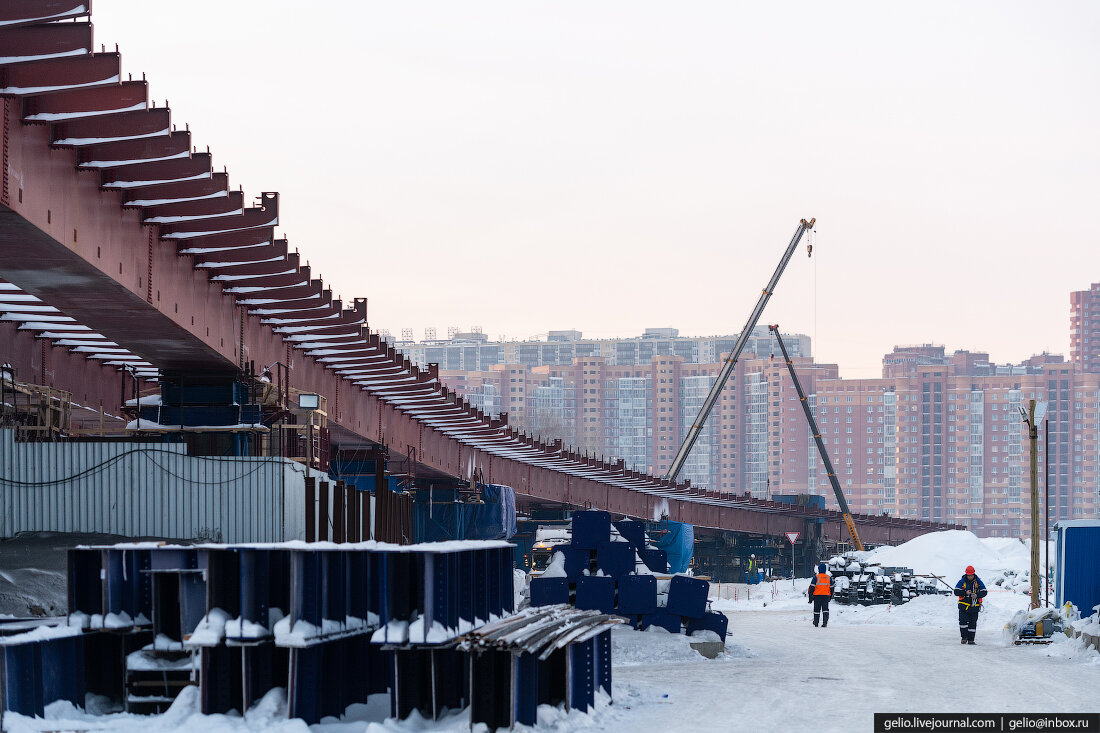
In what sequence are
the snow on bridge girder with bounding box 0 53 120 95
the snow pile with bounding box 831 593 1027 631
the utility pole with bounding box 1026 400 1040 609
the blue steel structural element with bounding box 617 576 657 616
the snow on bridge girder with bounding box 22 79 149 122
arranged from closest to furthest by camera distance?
the snow on bridge girder with bounding box 0 53 120 95
the snow on bridge girder with bounding box 22 79 149 122
the blue steel structural element with bounding box 617 576 657 616
the utility pole with bounding box 1026 400 1040 609
the snow pile with bounding box 831 593 1027 631

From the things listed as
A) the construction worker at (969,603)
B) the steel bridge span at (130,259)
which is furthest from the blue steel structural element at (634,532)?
the steel bridge span at (130,259)

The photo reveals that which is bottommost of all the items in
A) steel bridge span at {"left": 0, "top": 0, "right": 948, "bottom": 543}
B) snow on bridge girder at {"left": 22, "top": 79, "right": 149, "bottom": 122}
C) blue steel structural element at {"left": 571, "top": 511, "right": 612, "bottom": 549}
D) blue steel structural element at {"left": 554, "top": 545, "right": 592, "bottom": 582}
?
blue steel structural element at {"left": 554, "top": 545, "right": 592, "bottom": 582}

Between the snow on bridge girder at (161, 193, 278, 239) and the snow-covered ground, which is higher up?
the snow on bridge girder at (161, 193, 278, 239)

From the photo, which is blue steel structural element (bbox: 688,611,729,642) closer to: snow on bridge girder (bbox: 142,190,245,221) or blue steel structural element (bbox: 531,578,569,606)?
blue steel structural element (bbox: 531,578,569,606)

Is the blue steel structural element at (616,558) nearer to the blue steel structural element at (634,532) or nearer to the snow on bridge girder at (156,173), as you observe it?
the blue steel structural element at (634,532)

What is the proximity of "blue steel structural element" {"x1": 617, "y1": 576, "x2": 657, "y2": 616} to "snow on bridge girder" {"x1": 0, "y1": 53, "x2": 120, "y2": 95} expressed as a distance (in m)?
14.9

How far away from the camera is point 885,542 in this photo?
96312mm

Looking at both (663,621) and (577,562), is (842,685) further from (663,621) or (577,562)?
(577,562)

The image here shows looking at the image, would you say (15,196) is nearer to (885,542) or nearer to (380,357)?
(380,357)

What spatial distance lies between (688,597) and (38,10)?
16.8 m

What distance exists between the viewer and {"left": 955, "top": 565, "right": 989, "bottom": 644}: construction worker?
28.7 meters

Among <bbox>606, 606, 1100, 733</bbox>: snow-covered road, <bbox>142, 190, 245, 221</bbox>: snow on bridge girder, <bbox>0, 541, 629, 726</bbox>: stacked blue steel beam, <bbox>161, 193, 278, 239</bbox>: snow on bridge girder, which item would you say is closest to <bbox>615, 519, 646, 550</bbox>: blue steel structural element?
<bbox>606, 606, 1100, 733</bbox>: snow-covered road

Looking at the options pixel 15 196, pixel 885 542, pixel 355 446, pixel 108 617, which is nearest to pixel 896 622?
pixel 355 446

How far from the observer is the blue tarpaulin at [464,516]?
54.7 meters
